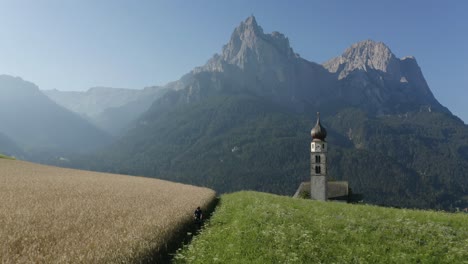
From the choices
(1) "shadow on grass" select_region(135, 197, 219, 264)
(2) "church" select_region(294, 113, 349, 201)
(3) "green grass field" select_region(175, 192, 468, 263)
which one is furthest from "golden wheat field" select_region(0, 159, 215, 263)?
(2) "church" select_region(294, 113, 349, 201)

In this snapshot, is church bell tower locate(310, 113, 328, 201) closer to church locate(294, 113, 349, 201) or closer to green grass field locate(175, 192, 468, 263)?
church locate(294, 113, 349, 201)

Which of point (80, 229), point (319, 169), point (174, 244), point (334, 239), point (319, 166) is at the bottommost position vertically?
point (174, 244)

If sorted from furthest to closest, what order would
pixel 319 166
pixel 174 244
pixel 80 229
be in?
pixel 319 166
pixel 174 244
pixel 80 229

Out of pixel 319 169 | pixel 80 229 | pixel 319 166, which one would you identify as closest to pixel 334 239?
pixel 80 229

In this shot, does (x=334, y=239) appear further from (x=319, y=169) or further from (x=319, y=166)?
(x=319, y=169)

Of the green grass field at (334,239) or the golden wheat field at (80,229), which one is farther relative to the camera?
the green grass field at (334,239)

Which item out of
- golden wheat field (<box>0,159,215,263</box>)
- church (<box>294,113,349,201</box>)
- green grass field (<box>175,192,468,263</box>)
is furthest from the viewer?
church (<box>294,113,349,201</box>)

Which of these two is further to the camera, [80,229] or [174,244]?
[174,244]

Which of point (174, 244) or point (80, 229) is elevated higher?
point (80, 229)

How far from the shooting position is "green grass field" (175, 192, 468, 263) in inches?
742

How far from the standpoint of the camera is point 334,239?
69.3 feet

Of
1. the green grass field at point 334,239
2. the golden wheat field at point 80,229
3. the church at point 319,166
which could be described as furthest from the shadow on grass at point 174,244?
the church at point 319,166

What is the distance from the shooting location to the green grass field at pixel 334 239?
18844 mm

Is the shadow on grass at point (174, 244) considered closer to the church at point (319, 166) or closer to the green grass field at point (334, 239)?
the green grass field at point (334, 239)
